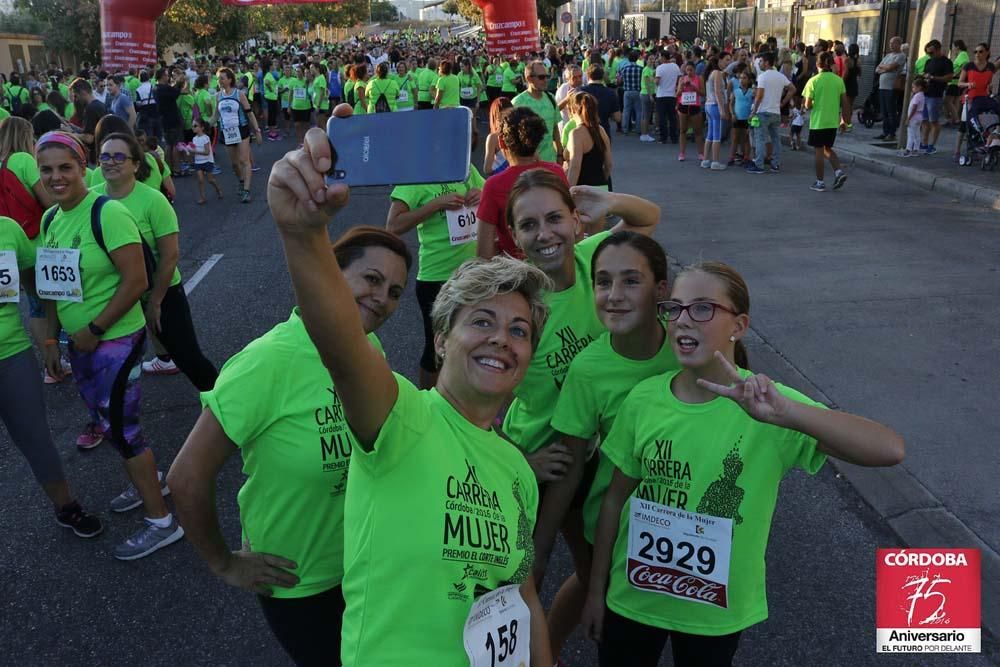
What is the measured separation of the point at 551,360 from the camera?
2.76 metres

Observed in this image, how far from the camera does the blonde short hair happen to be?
1.81m

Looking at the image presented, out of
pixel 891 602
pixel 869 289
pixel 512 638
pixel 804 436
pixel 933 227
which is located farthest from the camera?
pixel 933 227

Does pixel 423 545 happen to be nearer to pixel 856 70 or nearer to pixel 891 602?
pixel 891 602

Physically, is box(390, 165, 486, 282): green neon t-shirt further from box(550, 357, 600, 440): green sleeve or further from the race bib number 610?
the race bib number 610

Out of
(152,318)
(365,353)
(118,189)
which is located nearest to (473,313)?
(365,353)

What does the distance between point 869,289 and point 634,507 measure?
577cm

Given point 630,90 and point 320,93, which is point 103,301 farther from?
point 320,93

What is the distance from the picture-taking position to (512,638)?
1788 millimetres

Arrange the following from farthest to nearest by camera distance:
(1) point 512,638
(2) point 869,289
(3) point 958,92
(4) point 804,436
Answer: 1. (3) point 958,92
2. (2) point 869,289
3. (4) point 804,436
4. (1) point 512,638

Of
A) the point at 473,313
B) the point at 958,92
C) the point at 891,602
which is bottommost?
the point at 891,602

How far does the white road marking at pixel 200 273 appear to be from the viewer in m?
8.11

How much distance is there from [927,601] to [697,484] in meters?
1.77

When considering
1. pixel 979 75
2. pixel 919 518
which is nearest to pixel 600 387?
pixel 919 518

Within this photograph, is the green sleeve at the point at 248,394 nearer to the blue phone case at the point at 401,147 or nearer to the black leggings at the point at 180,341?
the blue phone case at the point at 401,147
